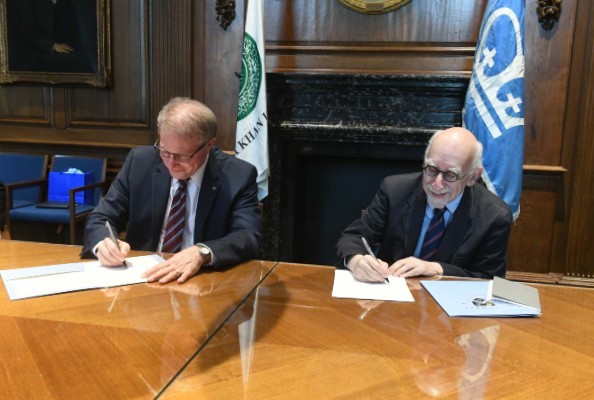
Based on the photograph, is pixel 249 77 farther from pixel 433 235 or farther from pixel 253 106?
pixel 433 235

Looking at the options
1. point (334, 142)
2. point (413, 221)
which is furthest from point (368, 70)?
point (413, 221)

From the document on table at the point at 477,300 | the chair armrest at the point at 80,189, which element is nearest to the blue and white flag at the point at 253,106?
the chair armrest at the point at 80,189

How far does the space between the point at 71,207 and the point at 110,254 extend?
2.44 metres

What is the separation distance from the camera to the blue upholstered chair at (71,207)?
3.92 metres

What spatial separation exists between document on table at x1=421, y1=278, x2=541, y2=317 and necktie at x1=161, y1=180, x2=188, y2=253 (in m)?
0.99

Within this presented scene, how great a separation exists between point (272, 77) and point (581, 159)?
223cm

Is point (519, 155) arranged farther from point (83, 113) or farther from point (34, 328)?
point (83, 113)

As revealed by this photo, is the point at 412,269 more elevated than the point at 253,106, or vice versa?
the point at 253,106

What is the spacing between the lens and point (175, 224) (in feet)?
6.82

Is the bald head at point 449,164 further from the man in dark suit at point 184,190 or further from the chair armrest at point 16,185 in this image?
the chair armrest at point 16,185

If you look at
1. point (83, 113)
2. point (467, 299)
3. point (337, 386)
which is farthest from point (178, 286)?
point (83, 113)

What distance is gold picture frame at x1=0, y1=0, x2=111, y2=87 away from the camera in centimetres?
444

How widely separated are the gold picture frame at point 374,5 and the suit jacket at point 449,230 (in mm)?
2079

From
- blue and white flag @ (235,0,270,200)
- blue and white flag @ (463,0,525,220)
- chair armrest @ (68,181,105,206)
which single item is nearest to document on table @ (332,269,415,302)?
blue and white flag @ (463,0,525,220)
